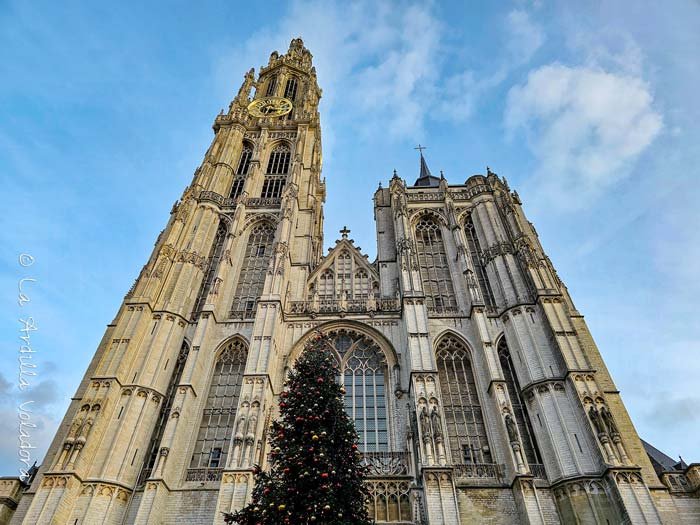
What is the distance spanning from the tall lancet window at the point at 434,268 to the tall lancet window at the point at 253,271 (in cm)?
854

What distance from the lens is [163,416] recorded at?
18766 millimetres

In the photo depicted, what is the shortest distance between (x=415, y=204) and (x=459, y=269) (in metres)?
5.99

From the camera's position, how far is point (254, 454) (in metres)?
16.0

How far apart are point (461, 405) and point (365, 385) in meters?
4.08

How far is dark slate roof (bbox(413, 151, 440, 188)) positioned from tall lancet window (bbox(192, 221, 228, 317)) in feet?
50.7

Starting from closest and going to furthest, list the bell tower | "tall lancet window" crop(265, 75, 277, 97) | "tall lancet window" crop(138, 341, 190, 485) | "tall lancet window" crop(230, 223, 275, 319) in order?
1. the bell tower
2. "tall lancet window" crop(138, 341, 190, 485)
3. "tall lancet window" crop(230, 223, 275, 319)
4. "tall lancet window" crop(265, 75, 277, 97)

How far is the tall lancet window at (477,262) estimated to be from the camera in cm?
2244

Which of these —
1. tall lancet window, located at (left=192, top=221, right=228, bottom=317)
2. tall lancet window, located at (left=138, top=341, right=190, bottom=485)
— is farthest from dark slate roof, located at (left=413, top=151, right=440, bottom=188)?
tall lancet window, located at (left=138, top=341, right=190, bottom=485)

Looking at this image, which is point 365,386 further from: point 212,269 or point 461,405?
point 212,269

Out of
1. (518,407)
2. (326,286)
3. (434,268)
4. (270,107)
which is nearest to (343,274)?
(326,286)

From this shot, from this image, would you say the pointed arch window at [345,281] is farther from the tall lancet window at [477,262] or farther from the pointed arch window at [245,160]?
the pointed arch window at [245,160]

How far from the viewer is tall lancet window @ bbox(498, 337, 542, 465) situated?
17.0m

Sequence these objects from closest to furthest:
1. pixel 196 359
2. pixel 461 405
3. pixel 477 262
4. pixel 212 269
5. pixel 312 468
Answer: pixel 312 468 < pixel 461 405 < pixel 196 359 < pixel 477 262 < pixel 212 269

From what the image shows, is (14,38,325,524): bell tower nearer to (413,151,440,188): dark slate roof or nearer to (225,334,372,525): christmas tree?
(225,334,372,525): christmas tree
